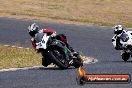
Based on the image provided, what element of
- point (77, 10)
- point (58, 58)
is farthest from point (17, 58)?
point (77, 10)

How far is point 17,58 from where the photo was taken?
24375mm

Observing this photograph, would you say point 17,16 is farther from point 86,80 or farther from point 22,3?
point 86,80

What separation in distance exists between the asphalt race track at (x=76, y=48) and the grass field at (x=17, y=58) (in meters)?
2.26

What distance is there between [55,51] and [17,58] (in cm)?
460

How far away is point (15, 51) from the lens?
27391 millimetres

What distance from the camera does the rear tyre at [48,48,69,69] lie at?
19750 millimetres

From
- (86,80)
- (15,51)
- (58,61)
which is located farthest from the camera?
(15,51)

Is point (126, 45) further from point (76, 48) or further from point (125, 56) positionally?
point (76, 48)

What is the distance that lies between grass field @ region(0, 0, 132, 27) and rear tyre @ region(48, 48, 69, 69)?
21.5 metres

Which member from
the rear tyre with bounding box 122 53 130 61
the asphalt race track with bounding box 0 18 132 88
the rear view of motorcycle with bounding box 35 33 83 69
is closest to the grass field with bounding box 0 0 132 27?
the asphalt race track with bounding box 0 18 132 88

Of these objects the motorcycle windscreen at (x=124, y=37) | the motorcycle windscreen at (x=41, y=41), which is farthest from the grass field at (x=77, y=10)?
the motorcycle windscreen at (x=41, y=41)

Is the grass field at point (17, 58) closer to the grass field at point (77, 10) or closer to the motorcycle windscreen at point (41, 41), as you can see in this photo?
the motorcycle windscreen at point (41, 41)

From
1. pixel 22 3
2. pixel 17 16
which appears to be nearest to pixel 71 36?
pixel 17 16

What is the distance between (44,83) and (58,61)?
414 centimetres
